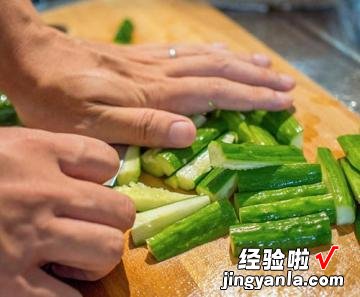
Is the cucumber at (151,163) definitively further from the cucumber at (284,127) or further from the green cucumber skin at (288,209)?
the cucumber at (284,127)

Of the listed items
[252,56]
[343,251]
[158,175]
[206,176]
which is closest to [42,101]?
[158,175]

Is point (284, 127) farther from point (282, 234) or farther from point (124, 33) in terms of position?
point (124, 33)

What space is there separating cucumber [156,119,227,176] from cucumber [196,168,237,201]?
6.4 inches

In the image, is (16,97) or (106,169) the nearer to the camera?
(106,169)

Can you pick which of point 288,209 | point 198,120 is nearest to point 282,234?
point 288,209

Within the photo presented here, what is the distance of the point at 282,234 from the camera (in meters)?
2.11

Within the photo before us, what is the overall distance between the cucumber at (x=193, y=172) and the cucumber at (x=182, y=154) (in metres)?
0.02

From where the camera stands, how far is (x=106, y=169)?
202 centimetres

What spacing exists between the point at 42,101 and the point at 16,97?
0.14 metres

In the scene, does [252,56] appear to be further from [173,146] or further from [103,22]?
[103,22]

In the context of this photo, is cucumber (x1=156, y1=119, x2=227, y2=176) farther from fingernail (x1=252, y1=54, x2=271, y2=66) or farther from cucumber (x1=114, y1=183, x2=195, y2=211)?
fingernail (x1=252, y1=54, x2=271, y2=66)

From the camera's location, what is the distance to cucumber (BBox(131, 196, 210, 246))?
2.18m

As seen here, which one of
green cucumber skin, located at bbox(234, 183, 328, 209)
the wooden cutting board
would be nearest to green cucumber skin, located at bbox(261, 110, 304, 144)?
the wooden cutting board

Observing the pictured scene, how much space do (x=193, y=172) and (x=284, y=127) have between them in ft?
1.75
